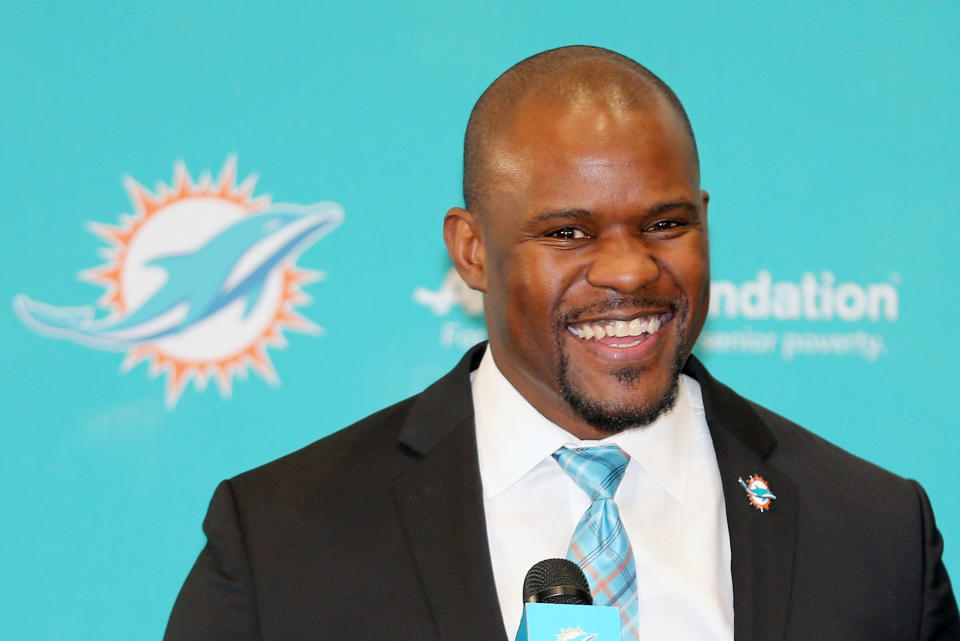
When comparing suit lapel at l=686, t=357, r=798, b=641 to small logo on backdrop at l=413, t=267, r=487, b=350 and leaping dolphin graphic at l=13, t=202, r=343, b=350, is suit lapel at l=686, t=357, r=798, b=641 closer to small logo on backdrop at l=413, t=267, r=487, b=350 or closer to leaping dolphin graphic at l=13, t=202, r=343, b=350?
small logo on backdrop at l=413, t=267, r=487, b=350

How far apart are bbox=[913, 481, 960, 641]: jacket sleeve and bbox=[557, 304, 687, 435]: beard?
1.68 feet

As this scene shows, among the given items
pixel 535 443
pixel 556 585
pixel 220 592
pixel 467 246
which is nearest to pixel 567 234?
pixel 467 246

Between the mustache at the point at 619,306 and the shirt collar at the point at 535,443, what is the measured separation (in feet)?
0.72

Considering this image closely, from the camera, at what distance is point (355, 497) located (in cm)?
191

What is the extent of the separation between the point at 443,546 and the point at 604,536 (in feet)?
0.83

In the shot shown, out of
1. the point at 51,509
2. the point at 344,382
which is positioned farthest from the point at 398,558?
the point at 51,509

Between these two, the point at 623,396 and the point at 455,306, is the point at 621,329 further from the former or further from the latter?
the point at 455,306

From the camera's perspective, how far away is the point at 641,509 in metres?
1.95

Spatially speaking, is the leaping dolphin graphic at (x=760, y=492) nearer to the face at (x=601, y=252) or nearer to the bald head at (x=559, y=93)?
the face at (x=601, y=252)

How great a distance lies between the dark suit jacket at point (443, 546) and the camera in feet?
5.84


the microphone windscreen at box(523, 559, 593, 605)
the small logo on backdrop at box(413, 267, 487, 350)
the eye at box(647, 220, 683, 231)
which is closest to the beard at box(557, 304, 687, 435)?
the eye at box(647, 220, 683, 231)

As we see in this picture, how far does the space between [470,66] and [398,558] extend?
1.33 metres

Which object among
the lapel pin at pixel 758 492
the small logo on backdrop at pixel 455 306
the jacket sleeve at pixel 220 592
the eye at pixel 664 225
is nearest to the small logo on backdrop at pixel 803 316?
the small logo on backdrop at pixel 455 306

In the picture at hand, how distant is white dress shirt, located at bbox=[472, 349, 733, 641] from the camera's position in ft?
6.00
